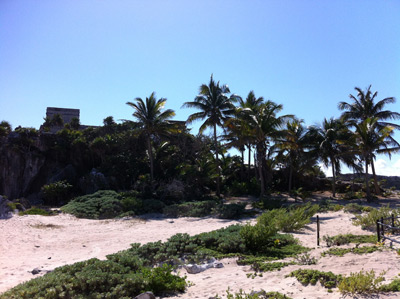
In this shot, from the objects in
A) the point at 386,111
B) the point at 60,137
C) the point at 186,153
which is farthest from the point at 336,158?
the point at 60,137

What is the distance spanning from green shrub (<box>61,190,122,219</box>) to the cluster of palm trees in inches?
208

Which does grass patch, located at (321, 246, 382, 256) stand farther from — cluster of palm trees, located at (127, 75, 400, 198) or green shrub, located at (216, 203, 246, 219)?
cluster of palm trees, located at (127, 75, 400, 198)

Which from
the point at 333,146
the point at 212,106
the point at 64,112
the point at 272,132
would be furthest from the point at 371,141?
the point at 64,112

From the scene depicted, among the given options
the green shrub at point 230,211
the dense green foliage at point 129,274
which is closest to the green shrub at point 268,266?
the dense green foliage at point 129,274

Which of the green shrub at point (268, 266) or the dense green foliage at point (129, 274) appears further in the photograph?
the green shrub at point (268, 266)

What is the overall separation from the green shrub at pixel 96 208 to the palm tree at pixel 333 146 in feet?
52.9

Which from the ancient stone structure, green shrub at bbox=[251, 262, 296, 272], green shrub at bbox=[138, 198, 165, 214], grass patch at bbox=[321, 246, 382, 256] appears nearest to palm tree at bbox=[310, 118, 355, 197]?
green shrub at bbox=[138, 198, 165, 214]

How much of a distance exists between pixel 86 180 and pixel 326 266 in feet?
65.2

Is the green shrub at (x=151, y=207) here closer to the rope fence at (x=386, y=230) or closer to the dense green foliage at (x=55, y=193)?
the dense green foliage at (x=55, y=193)

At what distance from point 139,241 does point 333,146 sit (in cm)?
1882

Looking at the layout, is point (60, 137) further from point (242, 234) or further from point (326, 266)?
A: point (326, 266)

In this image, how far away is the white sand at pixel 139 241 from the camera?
17.7 ft

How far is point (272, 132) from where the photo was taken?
2019cm

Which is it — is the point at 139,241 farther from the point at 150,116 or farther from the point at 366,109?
the point at 366,109
